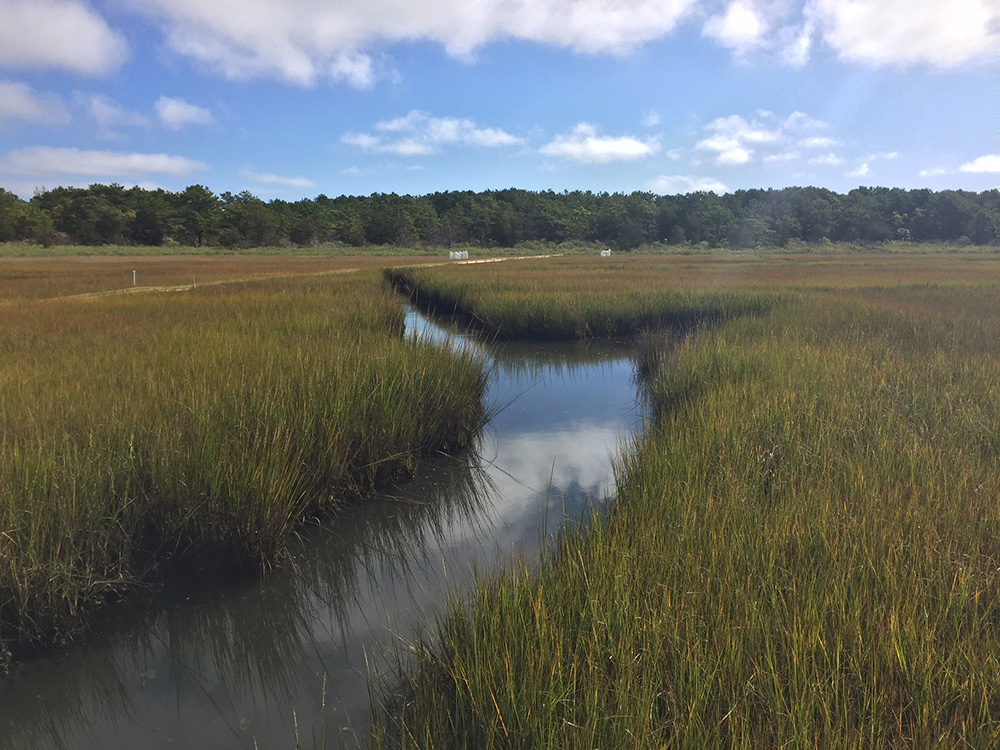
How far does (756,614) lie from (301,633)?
2599mm

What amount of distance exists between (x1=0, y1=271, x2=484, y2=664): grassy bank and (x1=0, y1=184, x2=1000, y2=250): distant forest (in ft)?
215

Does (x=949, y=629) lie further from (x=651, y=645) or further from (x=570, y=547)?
(x=570, y=547)

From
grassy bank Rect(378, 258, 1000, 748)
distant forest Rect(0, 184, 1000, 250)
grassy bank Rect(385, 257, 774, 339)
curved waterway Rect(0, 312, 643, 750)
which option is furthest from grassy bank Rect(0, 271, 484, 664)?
distant forest Rect(0, 184, 1000, 250)

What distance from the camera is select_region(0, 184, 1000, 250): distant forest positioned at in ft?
213

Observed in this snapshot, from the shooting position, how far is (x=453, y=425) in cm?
665

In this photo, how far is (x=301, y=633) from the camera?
11.6ft

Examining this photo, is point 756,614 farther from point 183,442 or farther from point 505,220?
point 505,220

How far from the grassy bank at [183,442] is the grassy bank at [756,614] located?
1898mm

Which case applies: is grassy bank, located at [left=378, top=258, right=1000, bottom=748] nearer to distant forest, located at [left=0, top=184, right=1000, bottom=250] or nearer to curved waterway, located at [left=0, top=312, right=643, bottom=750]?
curved waterway, located at [left=0, top=312, right=643, bottom=750]

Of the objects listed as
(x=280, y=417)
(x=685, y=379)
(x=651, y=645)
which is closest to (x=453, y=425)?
(x=280, y=417)

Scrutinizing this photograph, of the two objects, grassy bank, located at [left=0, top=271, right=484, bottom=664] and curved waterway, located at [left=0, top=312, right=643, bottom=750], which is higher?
grassy bank, located at [left=0, top=271, right=484, bottom=664]

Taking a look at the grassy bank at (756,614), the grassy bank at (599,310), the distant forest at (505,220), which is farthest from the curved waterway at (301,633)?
the distant forest at (505,220)

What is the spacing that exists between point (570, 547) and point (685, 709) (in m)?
1.12

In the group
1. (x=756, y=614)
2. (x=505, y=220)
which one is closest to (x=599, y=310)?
(x=756, y=614)
